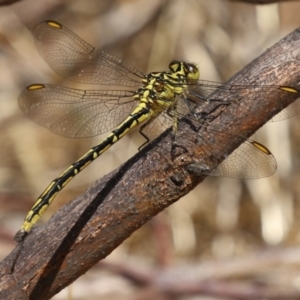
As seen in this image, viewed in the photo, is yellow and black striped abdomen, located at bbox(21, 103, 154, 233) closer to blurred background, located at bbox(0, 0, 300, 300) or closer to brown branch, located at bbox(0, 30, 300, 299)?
brown branch, located at bbox(0, 30, 300, 299)

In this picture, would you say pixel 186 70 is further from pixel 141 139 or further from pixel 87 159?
pixel 141 139

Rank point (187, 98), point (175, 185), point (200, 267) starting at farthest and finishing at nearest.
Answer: point (200, 267)
point (187, 98)
point (175, 185)

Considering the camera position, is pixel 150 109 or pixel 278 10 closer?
pixel 150 109

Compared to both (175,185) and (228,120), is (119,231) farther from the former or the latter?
(228,120)

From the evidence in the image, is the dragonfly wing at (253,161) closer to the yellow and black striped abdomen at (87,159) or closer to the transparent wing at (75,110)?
the yellow and black striped abdomen at (87,159)

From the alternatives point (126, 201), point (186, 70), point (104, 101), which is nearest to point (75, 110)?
point (104, 101)

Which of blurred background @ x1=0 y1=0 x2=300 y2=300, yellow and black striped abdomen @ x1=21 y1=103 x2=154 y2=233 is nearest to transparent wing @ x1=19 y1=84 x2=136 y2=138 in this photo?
yellow and black striped abdomen @ x1=21 y1=103 x2=154 y2=233

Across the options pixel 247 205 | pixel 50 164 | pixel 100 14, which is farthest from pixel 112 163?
pixel 100 14
